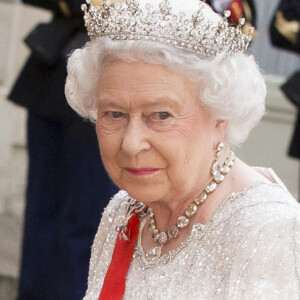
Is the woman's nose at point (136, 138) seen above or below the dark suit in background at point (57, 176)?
above

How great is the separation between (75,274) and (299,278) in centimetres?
228

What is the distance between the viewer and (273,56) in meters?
6.47

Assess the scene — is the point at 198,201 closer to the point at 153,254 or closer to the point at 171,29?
the point at 153,254

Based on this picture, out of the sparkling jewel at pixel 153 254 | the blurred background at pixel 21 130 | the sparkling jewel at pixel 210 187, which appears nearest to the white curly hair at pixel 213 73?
the sparkling jewel at pixel 210 187

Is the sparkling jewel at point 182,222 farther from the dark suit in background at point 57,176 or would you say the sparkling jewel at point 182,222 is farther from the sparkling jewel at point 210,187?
the dark suit in background at point 57,176

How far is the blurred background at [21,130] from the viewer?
6.21 meters

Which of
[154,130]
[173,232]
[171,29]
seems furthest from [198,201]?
[171,29]

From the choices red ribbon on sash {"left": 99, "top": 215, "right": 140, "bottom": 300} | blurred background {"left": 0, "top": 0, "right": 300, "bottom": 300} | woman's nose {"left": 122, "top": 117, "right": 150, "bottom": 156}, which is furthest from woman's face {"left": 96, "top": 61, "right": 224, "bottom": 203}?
blurred background {"left": 0, "top": 0, "right": 300, "bottom": 300}

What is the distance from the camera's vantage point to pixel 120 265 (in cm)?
258

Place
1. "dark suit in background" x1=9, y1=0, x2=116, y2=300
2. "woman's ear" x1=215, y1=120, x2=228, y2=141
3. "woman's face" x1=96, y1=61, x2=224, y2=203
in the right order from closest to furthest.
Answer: "woman's face" x1=96, y1=61, x2=224, y2=203 < "woman's ear" x1=215, y1=120, x2=228, y2=141 < "dark suit in background" x1=9, y1=0, x2=116, y2=300

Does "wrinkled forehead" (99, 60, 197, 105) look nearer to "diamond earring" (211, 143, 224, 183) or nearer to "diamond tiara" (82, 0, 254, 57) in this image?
"diamond tiara" (82, 0, 254, 57)

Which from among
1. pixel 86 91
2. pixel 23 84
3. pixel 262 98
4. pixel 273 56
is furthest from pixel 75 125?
pixel 273 56

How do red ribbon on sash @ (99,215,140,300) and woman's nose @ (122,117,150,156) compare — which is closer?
woman's nose @ (122,117,150,156)

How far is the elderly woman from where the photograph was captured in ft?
7.12
